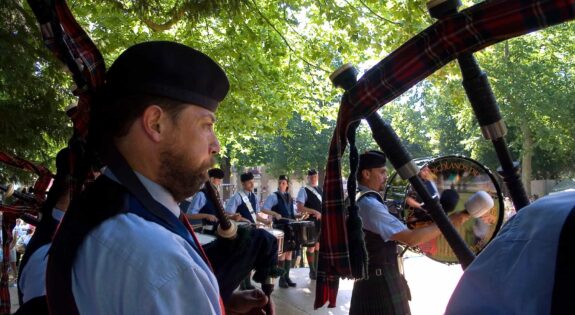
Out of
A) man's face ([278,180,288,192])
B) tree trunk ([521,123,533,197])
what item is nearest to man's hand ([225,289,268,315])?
man's face ([278,180,288,192])

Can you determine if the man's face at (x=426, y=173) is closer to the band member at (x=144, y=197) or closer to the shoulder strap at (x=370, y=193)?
the shoulder strap at (x=370, y=193)

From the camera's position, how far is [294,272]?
36.5 feet

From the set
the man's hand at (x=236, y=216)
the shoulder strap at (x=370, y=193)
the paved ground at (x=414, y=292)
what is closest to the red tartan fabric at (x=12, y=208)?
the shoulder strap at (x=370, y=193)

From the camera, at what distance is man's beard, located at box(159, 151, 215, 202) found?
4.40 ft

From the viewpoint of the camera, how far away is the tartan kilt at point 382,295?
381 centimetres

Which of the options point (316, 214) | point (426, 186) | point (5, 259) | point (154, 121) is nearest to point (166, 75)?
point (154, 121)

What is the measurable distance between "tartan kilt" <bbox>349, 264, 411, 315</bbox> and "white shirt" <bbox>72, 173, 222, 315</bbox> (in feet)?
9.26

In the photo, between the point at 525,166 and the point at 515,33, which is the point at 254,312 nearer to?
the point at 515,33

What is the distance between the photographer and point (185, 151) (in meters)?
1.35

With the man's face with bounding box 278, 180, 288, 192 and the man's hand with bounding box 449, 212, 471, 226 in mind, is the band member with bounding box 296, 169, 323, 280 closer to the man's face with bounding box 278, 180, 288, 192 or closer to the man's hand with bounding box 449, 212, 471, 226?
the man's face with bounding box 278, 180, 288, 192

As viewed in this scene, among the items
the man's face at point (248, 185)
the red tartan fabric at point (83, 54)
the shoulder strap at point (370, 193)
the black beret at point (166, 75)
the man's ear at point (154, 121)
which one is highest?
the red tartan fabric at point (83, 54)

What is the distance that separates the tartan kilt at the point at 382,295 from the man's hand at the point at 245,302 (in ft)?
6.69

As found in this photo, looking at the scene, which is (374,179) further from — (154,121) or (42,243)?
(154,121)

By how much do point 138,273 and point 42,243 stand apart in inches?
60.2
